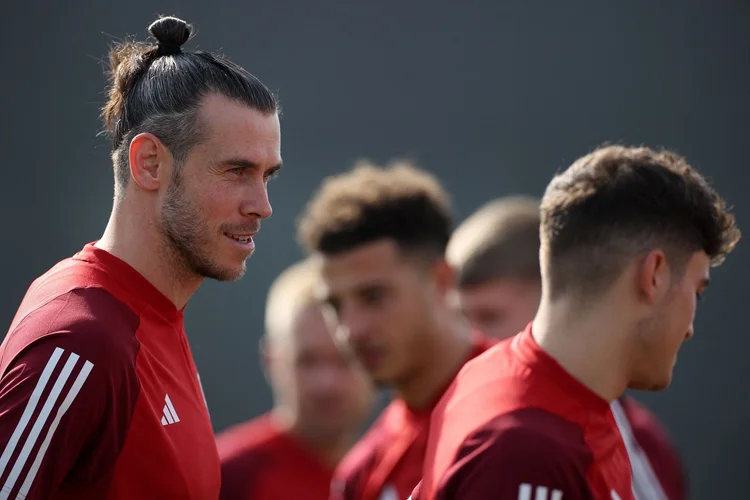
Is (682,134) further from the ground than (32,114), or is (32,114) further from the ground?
(32,114)

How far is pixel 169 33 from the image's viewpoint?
2.47 meters

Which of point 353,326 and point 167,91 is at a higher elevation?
point 167,91

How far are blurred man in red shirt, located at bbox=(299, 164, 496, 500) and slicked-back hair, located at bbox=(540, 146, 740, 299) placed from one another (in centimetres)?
102

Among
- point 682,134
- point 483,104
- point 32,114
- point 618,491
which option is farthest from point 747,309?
point 32,114

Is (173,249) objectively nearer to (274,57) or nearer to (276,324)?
(276,324)

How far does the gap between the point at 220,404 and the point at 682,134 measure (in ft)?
16.2

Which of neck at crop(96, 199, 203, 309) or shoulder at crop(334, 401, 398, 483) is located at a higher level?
neck at crop(96, 199, 203, 309)

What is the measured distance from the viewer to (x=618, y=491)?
78.8 inches

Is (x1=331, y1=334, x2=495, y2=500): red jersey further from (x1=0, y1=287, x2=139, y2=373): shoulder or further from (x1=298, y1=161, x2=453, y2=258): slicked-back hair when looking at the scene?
(x1=0, y1=287, x2=139, y2=373): shoulder

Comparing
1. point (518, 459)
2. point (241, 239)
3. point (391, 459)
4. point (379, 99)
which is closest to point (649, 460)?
point (391, 459)

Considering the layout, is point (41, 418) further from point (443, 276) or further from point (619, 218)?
point (443, 276)

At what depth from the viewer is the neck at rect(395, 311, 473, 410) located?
326cm

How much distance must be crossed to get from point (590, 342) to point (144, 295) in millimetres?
1092

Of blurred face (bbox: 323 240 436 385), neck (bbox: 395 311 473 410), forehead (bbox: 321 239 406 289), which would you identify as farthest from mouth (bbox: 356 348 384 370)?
forehead (bbox: 321 239 406 289)
